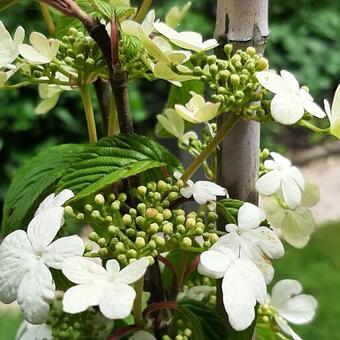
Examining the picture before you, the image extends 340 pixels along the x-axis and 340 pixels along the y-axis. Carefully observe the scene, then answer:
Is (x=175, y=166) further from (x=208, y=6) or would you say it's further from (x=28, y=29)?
(x=208, y=6)

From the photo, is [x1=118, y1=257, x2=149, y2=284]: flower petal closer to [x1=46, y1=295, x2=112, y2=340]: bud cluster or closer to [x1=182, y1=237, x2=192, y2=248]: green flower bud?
[x1=182, y1=237, x2=192, y2=248]: green flower bud

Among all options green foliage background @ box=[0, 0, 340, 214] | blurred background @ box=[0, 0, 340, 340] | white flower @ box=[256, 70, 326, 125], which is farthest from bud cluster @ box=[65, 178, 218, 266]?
green foliage background @ box=[0, 0, 340, 214]

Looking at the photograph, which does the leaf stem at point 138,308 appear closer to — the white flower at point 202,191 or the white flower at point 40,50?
the white flower at point 202,191

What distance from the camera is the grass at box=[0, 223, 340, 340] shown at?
1845mm

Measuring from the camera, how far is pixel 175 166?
0.64 m

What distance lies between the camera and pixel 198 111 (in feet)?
1.70

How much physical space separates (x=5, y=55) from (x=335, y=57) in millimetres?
3139

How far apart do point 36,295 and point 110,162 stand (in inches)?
4.8

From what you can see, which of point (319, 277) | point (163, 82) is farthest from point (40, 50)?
point (163, 82)

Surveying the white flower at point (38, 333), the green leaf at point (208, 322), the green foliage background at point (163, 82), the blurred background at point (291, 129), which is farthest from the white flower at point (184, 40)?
the green foliage background at point (163, 82)

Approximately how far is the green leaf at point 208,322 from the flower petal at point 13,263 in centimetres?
17

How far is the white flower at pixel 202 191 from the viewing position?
22.0 inches

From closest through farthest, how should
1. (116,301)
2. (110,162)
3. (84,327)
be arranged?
(116,301) → (110,162) → (84,327)

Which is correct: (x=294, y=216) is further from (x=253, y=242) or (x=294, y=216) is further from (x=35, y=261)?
(x=35, y=261)
